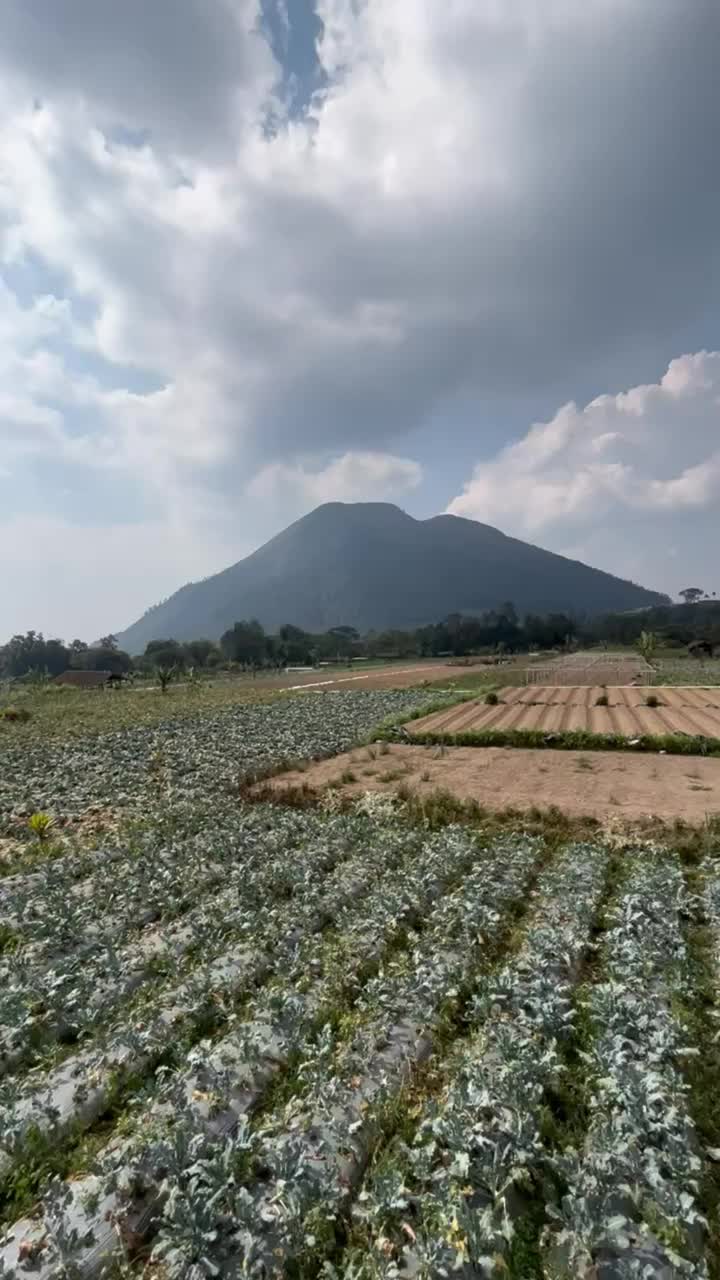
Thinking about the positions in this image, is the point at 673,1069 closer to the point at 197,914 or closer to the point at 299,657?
the point at 197,914

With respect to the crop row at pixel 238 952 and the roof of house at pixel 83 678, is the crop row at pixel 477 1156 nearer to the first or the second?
the crop row at pixel 238 952

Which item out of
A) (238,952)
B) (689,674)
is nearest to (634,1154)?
(238,952)

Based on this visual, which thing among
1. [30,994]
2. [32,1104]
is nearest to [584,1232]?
[32,1104]

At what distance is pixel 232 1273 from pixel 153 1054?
93.4 inches

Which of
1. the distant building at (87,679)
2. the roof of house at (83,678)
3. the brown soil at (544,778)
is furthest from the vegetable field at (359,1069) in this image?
the roof of house at (83,678)

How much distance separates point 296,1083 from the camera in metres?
5.36

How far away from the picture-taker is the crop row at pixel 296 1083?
399cm

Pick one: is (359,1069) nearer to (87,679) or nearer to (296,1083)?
(296,1083)

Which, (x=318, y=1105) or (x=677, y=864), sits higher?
(x=318, y=1105)

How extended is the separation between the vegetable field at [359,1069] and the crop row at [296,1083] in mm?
24

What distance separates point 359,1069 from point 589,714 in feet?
113

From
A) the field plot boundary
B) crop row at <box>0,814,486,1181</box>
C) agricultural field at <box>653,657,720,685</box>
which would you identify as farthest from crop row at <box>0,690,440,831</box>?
agricultural field at <box>653,657,720,685</box>

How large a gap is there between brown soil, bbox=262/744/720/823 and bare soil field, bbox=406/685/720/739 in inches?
163

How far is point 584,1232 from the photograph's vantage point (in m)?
3.60
